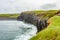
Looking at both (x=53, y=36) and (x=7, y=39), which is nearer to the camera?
(x=53, y=36)

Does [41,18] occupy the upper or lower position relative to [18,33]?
upper

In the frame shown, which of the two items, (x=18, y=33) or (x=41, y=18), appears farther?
(x=41, y=18)

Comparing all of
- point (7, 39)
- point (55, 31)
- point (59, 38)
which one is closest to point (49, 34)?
point (55, 31)

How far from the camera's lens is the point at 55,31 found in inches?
922

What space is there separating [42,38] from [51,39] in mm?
1479

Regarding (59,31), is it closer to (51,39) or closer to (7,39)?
(51,39)

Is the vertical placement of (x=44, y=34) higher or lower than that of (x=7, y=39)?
higher

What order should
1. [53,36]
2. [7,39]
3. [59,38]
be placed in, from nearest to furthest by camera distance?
[59,38], [53,36], [7,39]

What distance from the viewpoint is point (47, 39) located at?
73.2 ft

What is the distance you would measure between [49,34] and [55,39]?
6.63 feet

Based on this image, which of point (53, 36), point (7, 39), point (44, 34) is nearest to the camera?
point (53, 36)

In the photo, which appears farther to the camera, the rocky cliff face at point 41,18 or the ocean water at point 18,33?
the rocky cliff face at point 41,18

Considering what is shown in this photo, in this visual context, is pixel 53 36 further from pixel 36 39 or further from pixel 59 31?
pixel 36 39

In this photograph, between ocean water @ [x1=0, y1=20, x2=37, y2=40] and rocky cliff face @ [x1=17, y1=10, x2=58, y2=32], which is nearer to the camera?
ocean water @ [x1=0, y1=20, x2=37, y2=40]
